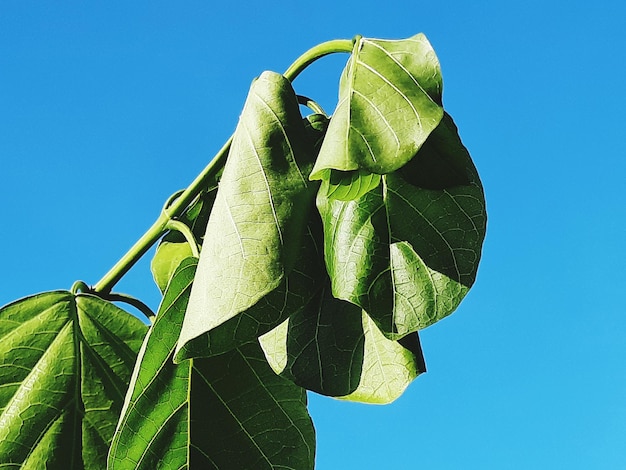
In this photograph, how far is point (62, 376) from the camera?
1.10 meters

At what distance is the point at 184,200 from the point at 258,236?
309 mm

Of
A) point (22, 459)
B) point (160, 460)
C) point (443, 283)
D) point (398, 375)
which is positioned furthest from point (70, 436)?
point (443, 283)

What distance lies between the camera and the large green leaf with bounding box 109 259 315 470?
95cm

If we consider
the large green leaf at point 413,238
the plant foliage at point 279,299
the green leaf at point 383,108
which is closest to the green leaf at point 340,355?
the plant foliage at point 279,299

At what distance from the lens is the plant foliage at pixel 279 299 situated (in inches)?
31.0

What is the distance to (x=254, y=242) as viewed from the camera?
79cm

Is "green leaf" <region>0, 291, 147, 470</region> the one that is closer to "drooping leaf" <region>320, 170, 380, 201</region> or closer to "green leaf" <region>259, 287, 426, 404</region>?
"green leaf" <region>259, 287, 426, 404</region>

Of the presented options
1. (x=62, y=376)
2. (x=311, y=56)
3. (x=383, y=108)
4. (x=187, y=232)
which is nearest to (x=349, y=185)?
(x=383, y=108)

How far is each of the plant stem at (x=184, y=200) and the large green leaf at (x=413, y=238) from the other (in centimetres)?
16

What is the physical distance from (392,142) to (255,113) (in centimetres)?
19

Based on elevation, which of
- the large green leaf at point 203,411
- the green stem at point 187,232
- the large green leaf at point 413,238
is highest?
the green stem at point 187,232

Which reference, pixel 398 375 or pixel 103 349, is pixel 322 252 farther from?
pixel 103 349

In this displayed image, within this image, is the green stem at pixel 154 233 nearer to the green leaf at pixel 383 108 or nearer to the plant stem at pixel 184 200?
the plant stem at pixel 184 200

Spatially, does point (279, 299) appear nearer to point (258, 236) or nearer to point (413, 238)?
point (258, 236)
